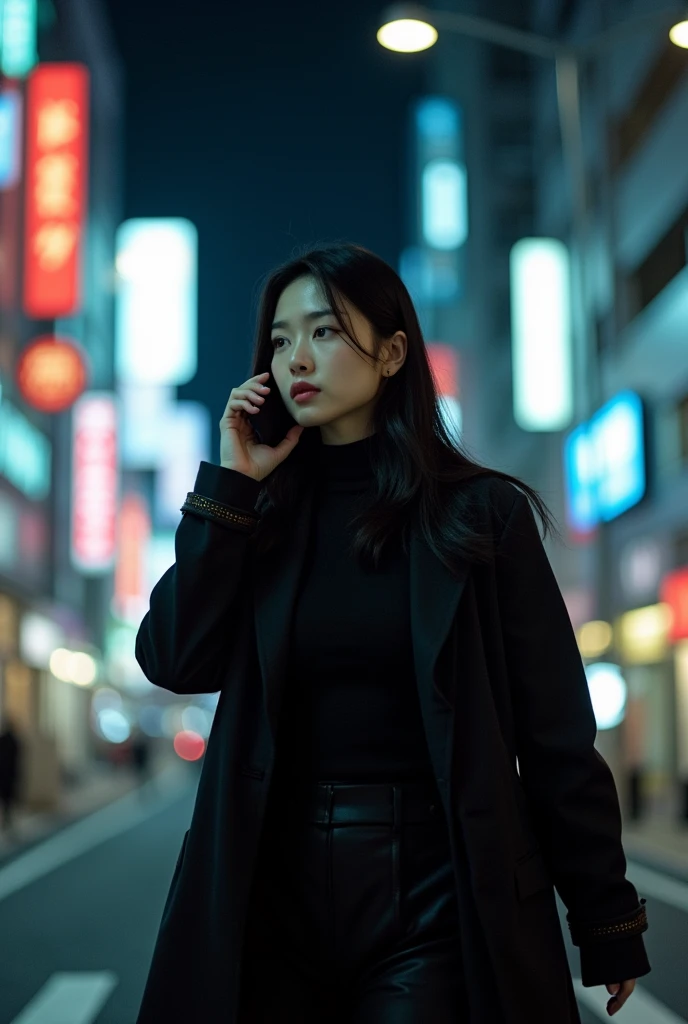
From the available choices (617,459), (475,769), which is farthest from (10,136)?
(475,769)

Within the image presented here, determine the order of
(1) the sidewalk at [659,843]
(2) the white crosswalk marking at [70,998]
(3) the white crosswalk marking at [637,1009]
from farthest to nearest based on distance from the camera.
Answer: (1) the sidewalk at [659,843]
(2) the white crosswalk marking at [70,998]
(3) the white crosswalk marking at [637,1009]

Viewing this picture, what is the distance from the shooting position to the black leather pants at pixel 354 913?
8.52 ft

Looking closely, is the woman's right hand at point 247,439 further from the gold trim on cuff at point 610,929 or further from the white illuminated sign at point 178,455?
the white illuminated sign at point 178,455

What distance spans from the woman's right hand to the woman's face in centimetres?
8

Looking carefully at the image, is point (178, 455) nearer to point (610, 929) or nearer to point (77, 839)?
point (77, 839)

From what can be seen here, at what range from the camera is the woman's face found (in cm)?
293

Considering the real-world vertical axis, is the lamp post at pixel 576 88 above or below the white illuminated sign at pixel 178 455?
below

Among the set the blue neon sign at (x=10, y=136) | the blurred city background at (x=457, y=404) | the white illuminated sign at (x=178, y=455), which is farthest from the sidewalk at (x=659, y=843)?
the white illuminated sign at (x=178, y=455)

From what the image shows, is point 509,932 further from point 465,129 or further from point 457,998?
point 465,129

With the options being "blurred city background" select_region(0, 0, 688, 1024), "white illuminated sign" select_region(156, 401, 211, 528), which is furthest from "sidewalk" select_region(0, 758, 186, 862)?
"white illuminated sign" select_region(156, 401, 211, 528)

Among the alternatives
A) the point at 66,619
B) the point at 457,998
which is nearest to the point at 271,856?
the point at 457,998

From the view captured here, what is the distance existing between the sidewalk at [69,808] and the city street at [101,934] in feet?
3.54

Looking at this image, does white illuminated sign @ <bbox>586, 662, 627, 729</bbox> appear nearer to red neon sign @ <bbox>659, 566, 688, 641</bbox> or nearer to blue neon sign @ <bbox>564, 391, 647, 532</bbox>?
blue neon sign @ <bbox>564, 391, 647, 532</bbox>

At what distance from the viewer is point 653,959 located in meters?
8.43
